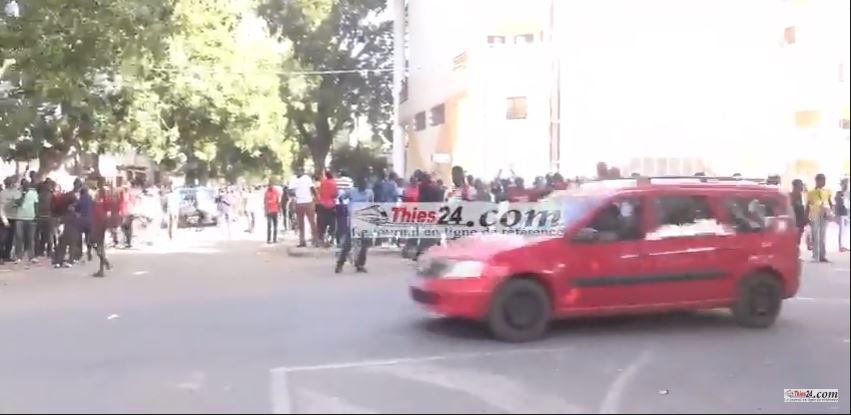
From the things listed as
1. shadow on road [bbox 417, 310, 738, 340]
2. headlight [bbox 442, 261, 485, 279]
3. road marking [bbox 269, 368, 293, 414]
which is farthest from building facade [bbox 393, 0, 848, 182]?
road marking [bbox 269, 368, 293, 414]

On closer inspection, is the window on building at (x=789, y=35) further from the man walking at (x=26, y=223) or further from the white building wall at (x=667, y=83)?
the man walking at (x=26, y=223)

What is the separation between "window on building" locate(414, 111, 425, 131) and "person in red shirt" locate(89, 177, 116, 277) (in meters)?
5.30

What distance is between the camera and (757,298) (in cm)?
559

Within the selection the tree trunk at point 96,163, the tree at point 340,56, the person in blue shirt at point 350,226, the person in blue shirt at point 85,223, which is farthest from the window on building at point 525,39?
the tree trunk at point 96,163

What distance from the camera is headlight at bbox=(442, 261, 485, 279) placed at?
584cm

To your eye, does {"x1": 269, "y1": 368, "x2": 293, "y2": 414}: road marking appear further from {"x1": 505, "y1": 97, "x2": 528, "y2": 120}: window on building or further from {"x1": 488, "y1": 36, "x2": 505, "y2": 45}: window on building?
{"x1": 488, "y1": 36, "x2": 505, "y2": 45}: window on building

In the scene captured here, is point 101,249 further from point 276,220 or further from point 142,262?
point 276,220

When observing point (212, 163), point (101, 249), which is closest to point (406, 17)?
point (101, 249)

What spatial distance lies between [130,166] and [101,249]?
6.78 meters

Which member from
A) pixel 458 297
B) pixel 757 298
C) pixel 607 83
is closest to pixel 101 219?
pixel 458 297

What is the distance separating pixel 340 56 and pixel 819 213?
3.14 m

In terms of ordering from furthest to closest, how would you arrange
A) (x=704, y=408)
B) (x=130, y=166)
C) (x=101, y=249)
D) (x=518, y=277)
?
(x=130, y=166) < (x=101, y=249) < (x=518, y=277) < (x=704, y=408)

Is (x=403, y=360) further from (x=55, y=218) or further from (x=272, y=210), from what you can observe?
(x=272, y=210)

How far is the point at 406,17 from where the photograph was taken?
6.09m
